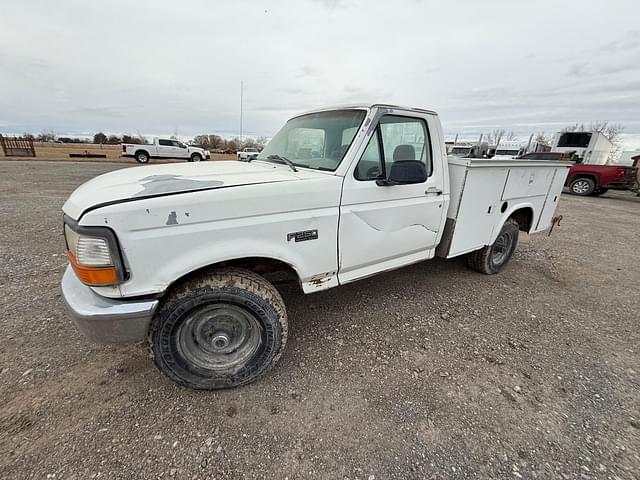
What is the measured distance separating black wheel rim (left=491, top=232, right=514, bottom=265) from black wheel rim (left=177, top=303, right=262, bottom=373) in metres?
3.60

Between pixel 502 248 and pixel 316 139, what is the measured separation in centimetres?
331

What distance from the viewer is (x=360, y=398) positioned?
220 cm

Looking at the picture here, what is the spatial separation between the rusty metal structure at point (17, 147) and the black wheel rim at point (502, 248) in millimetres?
34335

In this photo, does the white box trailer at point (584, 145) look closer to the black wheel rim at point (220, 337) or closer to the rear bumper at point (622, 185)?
the rear bumper at point (622, 185)

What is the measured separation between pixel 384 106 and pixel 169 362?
2.65 m

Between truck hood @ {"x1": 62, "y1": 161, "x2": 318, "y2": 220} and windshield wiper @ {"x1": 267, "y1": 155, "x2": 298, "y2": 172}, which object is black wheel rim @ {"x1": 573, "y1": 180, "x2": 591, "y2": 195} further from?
truck hood @ {"x1": 62, "y1": 161, "x2": 318, "y2": 220}

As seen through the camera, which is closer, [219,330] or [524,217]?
[219,330]

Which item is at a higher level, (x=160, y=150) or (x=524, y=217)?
(x=524, y=217)

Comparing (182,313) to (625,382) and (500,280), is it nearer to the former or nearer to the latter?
(625,382)

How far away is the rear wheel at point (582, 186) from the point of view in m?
13.7

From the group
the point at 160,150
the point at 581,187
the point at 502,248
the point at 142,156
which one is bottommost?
the point at 142,156

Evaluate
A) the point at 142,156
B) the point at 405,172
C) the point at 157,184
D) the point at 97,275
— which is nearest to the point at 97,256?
the point at 97,275

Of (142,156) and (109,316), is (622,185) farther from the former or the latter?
(142,156)

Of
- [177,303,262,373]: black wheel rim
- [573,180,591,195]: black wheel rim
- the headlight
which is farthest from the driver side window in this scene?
[573,180,591,195]: black wheel rim
